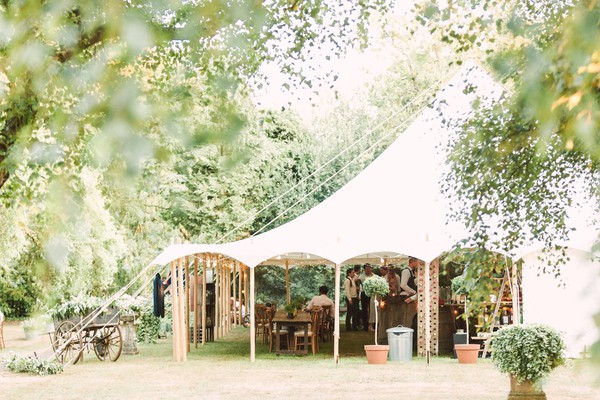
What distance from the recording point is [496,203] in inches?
287

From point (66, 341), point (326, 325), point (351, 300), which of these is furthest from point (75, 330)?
point (351, 300)

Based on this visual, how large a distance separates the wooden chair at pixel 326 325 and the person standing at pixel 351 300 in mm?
925

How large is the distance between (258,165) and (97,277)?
26.0 feet

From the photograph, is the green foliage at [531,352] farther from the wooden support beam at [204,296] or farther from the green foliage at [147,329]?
the green foliage at [147,329]

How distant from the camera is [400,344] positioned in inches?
565

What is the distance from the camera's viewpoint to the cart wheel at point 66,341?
13.8 metres

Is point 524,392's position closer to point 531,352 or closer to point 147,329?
point 531,352

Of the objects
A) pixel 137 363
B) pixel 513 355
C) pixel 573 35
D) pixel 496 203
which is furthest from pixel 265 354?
pixel 573 35

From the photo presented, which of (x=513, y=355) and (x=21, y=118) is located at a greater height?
(x=21, y=118)

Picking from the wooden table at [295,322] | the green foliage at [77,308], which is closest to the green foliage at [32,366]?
the green foliage at [77,308]

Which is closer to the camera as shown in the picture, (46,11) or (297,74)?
(46,11)

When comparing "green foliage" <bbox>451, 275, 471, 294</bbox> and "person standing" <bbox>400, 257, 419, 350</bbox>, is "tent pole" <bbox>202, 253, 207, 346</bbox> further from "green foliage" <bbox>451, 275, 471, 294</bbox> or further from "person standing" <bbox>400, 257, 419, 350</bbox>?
"green foliage" <bbox>451, 275, 471, 294</bbox>

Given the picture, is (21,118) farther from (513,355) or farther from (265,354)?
(265,354)

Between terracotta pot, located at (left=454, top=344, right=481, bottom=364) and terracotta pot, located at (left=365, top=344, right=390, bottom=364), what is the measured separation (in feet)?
3.64
